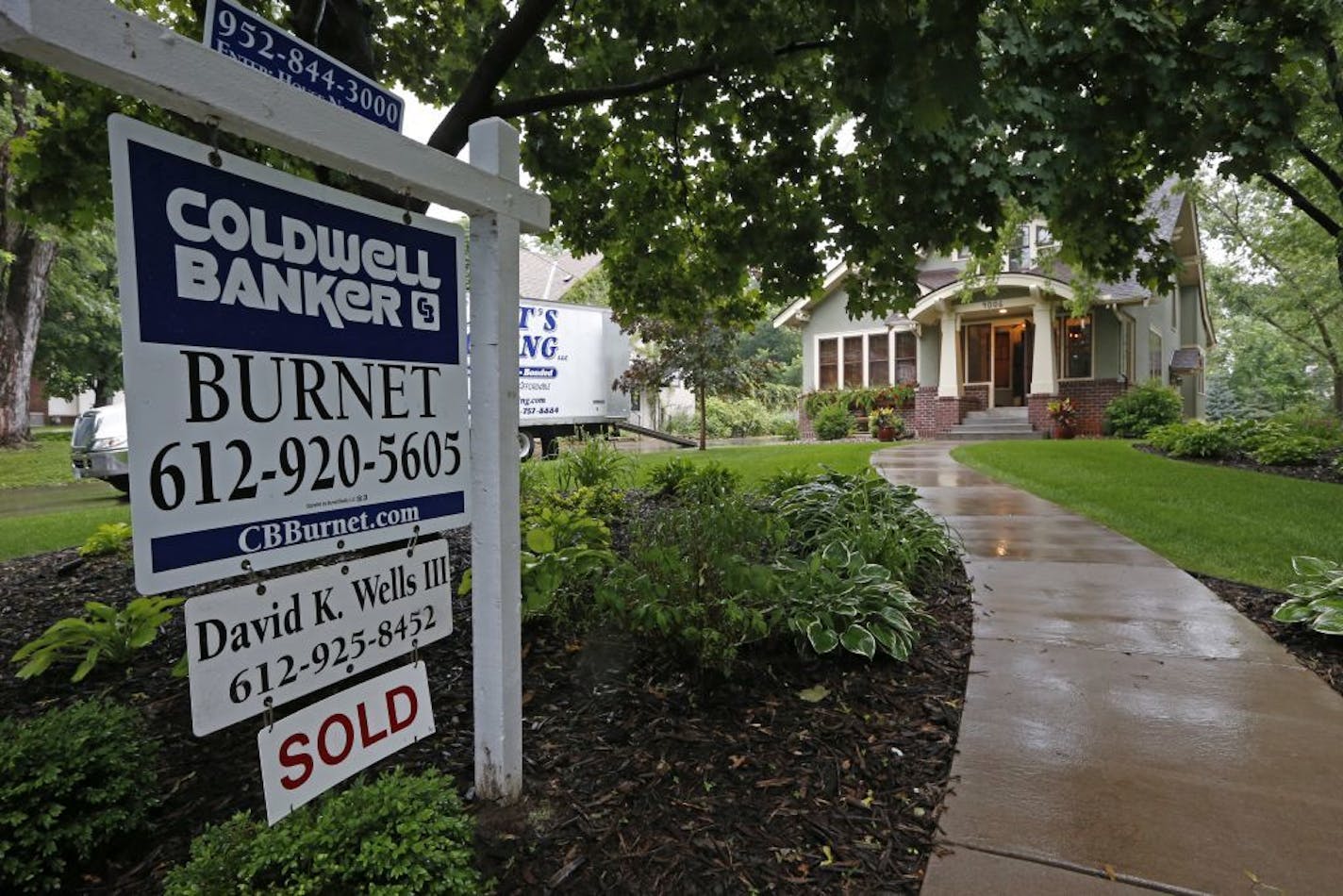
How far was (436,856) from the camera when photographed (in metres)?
1.46

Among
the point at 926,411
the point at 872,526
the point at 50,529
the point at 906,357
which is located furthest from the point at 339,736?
the point at 906,357

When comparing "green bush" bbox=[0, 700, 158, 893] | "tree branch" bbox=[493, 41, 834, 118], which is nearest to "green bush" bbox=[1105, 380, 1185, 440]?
"tree branch" bbox=[493, 41, 834, 118]

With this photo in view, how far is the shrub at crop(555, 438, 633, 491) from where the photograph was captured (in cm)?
614

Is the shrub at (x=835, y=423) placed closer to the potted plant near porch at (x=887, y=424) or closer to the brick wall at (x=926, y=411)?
the potted plant near porch at (x=887, y=424)

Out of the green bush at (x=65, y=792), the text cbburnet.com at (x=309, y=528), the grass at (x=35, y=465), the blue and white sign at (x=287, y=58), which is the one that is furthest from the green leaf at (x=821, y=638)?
the grass at (x=35, y=465)

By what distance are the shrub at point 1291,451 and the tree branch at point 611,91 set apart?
9.87m

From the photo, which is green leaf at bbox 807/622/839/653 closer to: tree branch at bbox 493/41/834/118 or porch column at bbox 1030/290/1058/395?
tree branch at bbox 493/41/834/118

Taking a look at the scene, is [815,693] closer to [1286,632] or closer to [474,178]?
[474,178]

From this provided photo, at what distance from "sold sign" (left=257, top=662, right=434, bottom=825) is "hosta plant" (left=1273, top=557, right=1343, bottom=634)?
377 centimetres

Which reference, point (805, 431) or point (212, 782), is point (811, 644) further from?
point (805, 431)

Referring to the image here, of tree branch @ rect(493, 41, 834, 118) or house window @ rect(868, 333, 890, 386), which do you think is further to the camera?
Answer: house window @ rect(868, 333, 890, 386)

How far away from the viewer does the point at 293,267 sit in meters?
1.49

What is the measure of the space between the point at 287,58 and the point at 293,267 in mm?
560

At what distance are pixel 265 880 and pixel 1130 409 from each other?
1775cm
